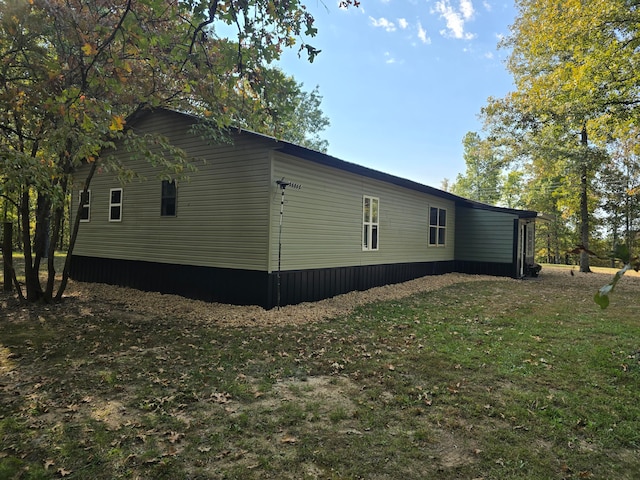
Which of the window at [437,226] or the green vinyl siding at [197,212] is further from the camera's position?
the window at [437,226]

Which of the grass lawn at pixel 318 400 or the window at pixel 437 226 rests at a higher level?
the window at pixel 437 226

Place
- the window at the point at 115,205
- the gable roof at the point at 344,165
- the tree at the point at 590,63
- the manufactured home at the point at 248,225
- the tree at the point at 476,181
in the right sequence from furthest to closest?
the tree at the point at 476,181 → the window at the point at 115,205 → the tree at the point at 590,63 → the manufactured home at the point at 248,225 → the gable roof at the point at 344,165

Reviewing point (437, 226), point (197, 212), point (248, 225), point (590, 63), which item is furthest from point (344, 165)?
point (590, 63)

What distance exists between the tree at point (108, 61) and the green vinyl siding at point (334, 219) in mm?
2107

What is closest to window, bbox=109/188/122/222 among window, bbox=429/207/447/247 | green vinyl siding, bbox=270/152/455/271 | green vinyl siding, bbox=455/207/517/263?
green vinyl siding, bbox=270/152/455/271

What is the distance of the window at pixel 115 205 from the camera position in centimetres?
1043

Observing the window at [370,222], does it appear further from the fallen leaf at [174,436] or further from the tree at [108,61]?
the fallen leaf at [174,436]

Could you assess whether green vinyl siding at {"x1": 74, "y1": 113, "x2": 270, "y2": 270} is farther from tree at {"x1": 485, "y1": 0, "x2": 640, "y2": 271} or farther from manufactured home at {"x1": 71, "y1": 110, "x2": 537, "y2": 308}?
tree at {"x1": 485, "y1": 0, "x2": 640, "y2": 271}

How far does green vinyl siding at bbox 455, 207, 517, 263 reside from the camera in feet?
47.5

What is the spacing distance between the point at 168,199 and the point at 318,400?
7.34m

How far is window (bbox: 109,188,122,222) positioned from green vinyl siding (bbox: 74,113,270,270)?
17 cm

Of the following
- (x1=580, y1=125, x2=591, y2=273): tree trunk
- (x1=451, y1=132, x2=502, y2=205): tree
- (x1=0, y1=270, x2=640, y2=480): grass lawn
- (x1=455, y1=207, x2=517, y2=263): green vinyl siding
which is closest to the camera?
(x1=0, y1=270, x2=640, y2=480): grass lawn

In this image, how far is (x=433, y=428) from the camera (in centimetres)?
307

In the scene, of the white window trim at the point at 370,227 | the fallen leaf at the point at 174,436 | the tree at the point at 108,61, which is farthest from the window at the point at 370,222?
the fallen leaf at the point at 174,436
